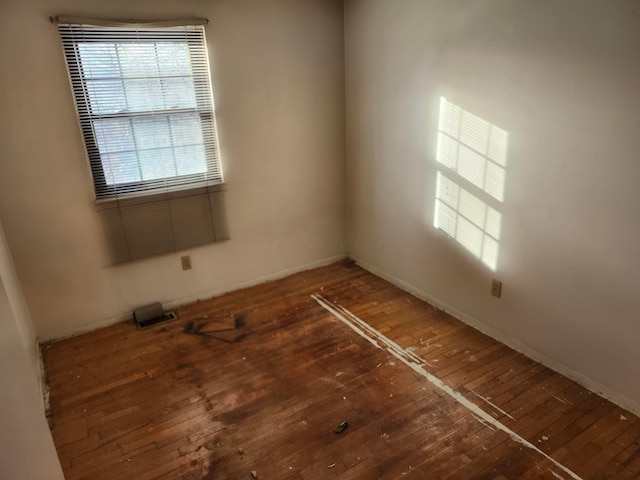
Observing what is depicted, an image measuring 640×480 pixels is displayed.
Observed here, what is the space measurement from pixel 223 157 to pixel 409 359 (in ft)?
6.52

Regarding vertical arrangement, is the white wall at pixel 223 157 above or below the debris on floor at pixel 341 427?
above

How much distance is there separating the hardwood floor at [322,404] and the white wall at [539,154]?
0.81 ft

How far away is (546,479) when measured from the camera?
1.78m

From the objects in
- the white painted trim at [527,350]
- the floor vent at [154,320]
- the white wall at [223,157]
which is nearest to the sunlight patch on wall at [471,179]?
the white painted trim at [527,350]

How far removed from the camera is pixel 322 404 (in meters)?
2.26

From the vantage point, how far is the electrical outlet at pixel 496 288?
2.67 meters

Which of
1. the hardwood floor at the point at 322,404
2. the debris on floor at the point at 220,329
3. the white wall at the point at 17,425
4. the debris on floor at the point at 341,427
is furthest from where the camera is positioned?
the debris on floor at the point at 220,329

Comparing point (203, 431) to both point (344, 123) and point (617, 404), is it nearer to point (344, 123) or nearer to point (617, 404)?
point (617, 404)

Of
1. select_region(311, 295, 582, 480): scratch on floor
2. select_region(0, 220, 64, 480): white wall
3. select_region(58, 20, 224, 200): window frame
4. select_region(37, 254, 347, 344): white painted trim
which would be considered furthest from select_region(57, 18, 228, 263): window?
select_region(0, 220, 64, 480): white wall

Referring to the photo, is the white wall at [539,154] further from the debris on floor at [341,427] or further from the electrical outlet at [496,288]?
the debris on floor at [341,427]

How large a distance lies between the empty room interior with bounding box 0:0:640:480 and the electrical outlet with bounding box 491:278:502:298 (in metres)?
0.06

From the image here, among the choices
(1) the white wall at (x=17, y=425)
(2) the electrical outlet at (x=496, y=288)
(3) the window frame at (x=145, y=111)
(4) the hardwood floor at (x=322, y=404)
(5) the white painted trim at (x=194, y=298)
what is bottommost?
(4) the hardwood floor at (x=322, y=404)

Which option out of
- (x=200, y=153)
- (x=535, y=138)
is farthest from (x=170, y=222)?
(x=535, y=138)

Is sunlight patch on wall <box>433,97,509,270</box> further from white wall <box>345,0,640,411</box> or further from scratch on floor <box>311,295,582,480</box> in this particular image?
scratch on floor <box>311,295,582,480</box>
